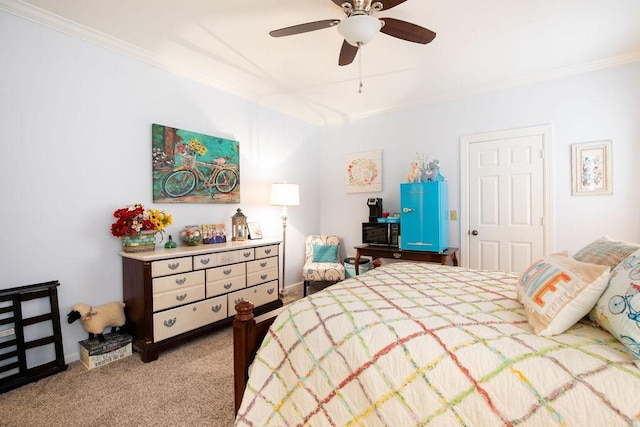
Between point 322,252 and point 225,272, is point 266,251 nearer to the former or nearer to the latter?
point 225,272

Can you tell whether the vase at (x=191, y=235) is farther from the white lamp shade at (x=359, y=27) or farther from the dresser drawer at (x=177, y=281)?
the white lamp shade at (x=359, y=27)

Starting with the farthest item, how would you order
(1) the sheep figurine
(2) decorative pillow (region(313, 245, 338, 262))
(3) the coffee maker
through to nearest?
1. (2) decorative pillow (region(313, 245, 338, 262))
2. (3) the coffee maker
3. (1) the sheep figurine

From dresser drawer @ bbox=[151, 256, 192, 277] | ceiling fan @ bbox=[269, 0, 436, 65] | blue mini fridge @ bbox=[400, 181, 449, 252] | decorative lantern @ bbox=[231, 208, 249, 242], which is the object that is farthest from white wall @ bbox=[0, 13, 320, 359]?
blue mini fridge @ bbox=[400, 181, 449, 252]

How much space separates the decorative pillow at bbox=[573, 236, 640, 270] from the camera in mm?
1396

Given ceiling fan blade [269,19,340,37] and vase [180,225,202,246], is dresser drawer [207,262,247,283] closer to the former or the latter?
→ vase [180,225,202,246]

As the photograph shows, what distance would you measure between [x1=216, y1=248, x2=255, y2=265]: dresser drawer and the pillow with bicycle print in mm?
2639

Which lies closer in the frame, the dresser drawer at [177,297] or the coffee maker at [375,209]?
the dresser drawer at [177,297]

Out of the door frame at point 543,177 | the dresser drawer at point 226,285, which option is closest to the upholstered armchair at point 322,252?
the dresser drawer at point 226,285

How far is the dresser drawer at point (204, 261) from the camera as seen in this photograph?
2684 mm

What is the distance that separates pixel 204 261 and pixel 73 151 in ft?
4.44

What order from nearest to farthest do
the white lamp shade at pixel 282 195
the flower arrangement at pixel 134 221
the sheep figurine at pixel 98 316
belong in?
the sheep figurine at pixel 98 316, the flower arrangement at pixel 134 221, the white lamp shade at pixel 282 195

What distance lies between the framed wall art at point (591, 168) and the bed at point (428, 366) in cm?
236

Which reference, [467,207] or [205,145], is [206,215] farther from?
[467,207]

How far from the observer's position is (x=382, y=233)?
3.91m
